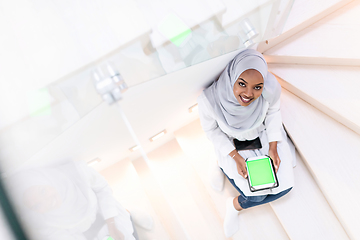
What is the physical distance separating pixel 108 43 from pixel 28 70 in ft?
0.60

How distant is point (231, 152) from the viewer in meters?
1.47

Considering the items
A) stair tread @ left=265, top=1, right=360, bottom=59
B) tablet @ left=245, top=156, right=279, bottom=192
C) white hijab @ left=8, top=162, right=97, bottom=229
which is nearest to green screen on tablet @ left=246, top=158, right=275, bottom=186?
tablet @ left=245, top=156, right=279, bottom=192

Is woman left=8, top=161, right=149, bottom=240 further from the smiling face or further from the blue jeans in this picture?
the blue jeans

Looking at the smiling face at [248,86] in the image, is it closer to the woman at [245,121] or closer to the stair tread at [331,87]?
the woman at [245,121]

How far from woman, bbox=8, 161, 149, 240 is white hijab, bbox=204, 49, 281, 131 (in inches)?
32.1

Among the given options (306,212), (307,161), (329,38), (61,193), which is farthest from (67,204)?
(329,38)

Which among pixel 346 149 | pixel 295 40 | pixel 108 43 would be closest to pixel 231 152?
pixel 346 149

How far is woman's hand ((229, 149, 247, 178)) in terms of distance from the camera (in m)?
1.38

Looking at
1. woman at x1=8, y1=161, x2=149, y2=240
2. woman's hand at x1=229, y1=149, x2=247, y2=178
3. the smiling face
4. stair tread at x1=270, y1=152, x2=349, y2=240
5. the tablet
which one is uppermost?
the smiling face

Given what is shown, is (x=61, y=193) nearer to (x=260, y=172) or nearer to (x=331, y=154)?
(x=260, y=172)

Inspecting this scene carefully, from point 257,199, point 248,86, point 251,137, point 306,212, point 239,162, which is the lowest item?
point 306,212

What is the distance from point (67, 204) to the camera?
1.86ft

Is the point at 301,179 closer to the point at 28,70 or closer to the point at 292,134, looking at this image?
the point at 292,134

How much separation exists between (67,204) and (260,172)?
3.58ft
